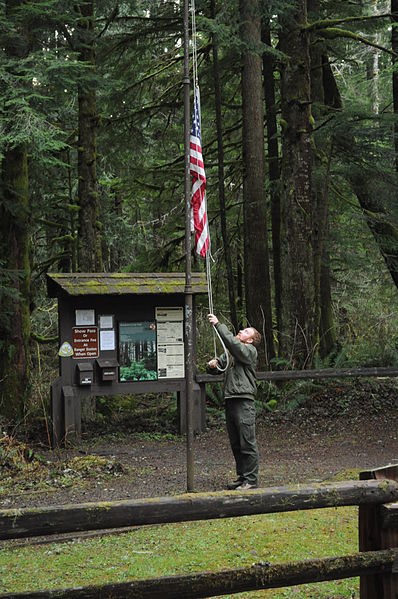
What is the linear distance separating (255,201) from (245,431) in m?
8.46

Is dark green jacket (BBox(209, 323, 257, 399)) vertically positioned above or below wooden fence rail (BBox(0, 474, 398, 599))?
above

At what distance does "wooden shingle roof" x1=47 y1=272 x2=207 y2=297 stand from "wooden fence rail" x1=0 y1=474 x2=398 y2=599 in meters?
→ 9.17

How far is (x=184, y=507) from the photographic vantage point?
13.3 ft

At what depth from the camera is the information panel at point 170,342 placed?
45.9ft

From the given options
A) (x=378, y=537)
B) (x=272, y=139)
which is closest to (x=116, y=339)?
(x=272, y=139)

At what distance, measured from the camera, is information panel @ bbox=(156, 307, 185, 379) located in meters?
14.0

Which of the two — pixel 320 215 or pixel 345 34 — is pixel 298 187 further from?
pixel 345 34

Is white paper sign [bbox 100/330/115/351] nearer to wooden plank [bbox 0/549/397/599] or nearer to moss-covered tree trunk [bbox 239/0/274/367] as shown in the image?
moss-covered tree trunk [bbox 239/0/274/367]

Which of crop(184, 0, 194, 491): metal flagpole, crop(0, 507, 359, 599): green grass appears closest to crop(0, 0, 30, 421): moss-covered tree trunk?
crop(184, 0, 194, 491): metal flagpole

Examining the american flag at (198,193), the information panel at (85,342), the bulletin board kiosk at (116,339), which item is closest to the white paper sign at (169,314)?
the bulletin board kiosk at (116,339)

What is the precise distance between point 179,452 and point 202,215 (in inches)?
205

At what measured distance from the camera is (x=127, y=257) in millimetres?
26297

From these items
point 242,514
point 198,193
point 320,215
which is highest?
point 320,215

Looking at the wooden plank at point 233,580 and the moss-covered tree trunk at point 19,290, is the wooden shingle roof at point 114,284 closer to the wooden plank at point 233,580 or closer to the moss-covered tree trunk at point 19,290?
the moss-covered tree trunk at point 19,290
